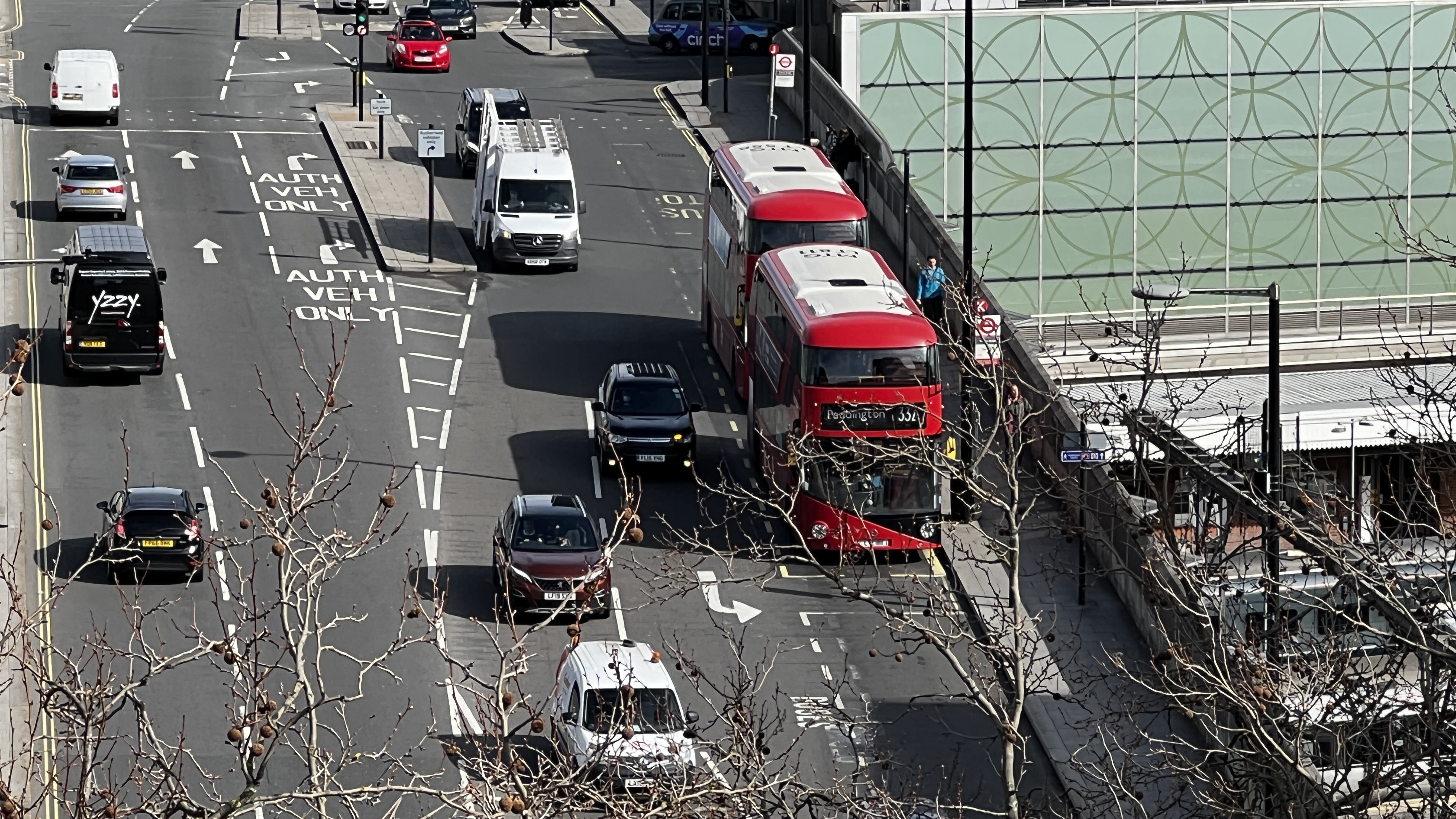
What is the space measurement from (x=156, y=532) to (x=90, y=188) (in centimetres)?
2020

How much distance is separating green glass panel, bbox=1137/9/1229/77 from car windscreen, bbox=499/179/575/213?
14058mm

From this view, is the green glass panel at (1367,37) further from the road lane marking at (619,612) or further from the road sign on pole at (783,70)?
the road lane marking at (619,612)

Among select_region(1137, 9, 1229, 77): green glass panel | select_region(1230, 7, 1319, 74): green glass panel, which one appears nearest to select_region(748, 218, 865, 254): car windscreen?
select_region(1137, 9, 1229, 77): green glass panel

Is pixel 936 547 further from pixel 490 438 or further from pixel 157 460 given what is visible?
pixel 157 460

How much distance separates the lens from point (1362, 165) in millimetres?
58750

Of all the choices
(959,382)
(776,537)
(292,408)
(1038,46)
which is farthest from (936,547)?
(1038,46)

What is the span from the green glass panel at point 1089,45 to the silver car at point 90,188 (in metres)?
19.7

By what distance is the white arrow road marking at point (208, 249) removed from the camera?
5362cm

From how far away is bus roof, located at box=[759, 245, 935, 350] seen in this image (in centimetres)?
3850

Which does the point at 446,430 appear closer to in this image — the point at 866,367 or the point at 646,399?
the point at 646,399

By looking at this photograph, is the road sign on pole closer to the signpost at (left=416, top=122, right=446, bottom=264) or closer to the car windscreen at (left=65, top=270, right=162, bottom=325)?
the signpost at (left=416, top=122, right=446, bottom=264)

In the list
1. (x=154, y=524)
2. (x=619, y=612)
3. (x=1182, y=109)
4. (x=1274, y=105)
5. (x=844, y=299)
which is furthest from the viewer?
(x=1274, y=105)

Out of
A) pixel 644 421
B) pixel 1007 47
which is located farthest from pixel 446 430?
pixel 1007 47

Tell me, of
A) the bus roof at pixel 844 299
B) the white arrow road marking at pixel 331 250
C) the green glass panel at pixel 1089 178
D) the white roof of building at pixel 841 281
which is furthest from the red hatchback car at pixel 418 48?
the white roof of building at pixel 841 281
